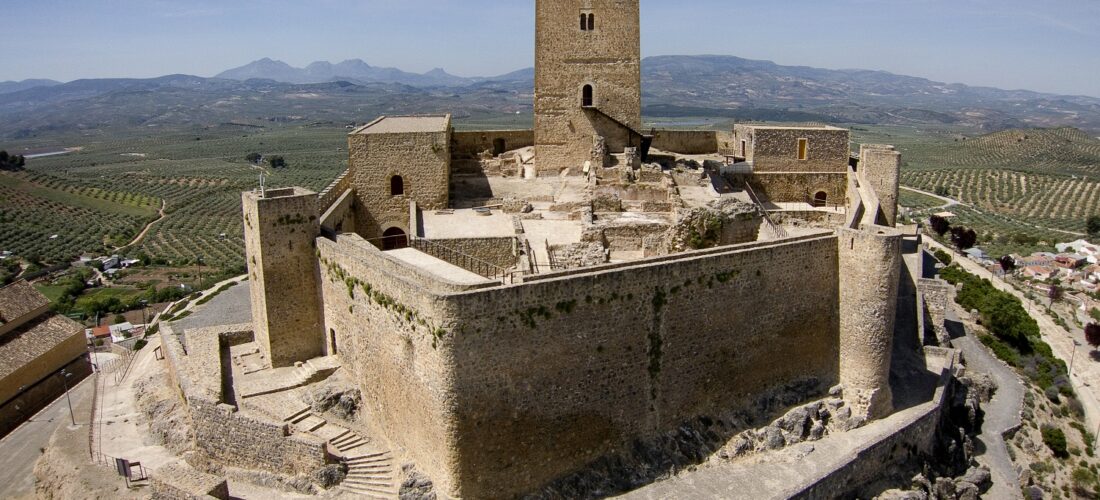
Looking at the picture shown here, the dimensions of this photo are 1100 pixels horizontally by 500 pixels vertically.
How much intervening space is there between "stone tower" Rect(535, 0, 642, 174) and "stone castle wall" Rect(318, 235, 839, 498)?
413 inches

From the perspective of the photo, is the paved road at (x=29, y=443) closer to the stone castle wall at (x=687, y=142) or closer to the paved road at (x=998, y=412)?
the stone castle wall at (x=687, y=142)

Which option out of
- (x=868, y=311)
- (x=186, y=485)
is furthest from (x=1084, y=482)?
(x=186, y=485)

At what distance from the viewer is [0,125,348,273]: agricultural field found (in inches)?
2461

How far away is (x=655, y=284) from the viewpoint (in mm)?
15695

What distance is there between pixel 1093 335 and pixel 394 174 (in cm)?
3660

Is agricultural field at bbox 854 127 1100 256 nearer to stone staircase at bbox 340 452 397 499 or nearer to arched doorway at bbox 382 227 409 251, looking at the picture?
arched doorway at bbox 382 227 409 251

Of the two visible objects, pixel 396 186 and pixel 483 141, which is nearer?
pixel 396 186

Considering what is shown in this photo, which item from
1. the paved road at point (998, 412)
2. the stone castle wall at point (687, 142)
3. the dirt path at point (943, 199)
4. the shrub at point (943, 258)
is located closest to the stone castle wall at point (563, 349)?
the paved road at point (998, 412)

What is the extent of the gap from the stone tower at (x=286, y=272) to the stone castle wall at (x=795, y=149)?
50.8ft

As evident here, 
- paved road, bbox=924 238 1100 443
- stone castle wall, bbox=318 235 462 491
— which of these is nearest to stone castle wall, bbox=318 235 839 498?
stone castle wall, bbox=318 235 462 491

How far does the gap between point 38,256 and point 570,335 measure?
2309 inches

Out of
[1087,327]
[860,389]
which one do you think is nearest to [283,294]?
[860,389]

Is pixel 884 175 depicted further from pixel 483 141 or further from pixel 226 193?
pixel 226 193

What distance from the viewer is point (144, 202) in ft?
280
